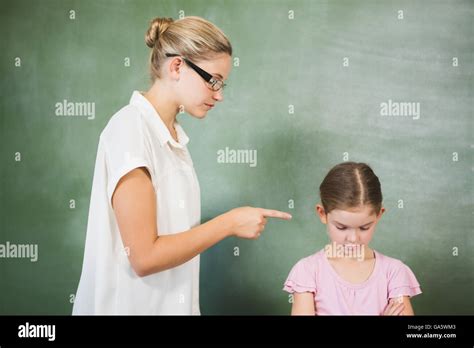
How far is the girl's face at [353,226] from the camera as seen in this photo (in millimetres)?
1417

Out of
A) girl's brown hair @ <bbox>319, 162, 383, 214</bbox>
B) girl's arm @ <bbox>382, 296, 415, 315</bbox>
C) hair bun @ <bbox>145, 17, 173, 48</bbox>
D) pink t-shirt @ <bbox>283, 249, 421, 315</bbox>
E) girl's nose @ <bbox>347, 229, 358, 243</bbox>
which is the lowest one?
girl's arm @ <bbox>382, 296, 415, 315</bbox>

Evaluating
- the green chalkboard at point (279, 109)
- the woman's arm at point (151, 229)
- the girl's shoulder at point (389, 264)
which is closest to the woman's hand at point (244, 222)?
the woman's arm at point (151, 229)

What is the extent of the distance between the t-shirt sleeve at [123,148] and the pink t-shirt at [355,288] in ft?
1.92

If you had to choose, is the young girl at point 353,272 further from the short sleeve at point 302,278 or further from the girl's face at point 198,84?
the girl's face at point 198,84

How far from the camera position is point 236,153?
5.13ft

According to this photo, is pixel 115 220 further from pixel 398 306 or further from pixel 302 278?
pixel 398 306

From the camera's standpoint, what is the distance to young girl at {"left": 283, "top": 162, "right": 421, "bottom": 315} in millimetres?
1428

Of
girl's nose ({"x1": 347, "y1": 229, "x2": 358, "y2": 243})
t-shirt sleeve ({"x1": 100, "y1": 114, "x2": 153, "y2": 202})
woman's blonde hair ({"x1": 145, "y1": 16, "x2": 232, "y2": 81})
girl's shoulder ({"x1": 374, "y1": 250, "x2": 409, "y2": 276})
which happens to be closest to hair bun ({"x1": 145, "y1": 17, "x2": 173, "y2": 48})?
woman's blonde hair ({"x1": 145, "y1": 16, "x2": 232, "y2": 81})

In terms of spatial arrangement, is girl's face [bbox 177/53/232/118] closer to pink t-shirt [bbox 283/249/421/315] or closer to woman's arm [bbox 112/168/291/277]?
woman's arm [bbox 112/168/291/277]

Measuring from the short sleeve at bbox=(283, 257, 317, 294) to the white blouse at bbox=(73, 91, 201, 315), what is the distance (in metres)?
0.31

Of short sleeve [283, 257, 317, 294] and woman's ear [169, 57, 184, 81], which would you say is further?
short sleeve [283, 257, 317, 294]

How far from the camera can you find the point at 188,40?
1245 mm
